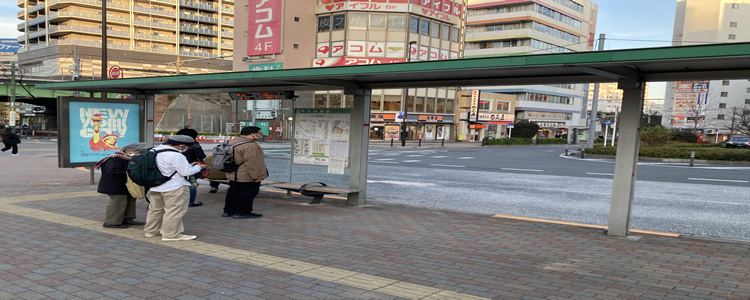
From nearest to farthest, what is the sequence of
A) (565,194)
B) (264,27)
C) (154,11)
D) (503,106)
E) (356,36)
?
(565,194) < (356,36) < (264,27) < (503,106) < (154,11)

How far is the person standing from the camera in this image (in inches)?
297

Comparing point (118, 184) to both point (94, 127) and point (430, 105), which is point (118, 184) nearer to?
point (94, 127)

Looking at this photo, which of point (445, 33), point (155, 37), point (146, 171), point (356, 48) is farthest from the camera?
point (155, 37)

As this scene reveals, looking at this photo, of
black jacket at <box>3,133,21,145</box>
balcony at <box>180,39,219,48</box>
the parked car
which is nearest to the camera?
black jacket at <box>3,133,21,145</box>

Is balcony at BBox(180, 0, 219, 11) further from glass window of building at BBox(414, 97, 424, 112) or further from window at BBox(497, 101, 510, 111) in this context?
window at BBox(497, 101, 510, 111)

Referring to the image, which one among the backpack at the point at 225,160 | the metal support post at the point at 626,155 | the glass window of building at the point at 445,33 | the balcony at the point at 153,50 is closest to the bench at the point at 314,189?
the backpack at the point at 225,160

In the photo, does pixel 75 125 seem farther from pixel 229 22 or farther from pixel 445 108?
pixel 229 22

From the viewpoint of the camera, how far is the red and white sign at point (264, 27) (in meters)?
51.6

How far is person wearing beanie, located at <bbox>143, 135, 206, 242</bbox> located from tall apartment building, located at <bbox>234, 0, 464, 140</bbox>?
44.1 meters

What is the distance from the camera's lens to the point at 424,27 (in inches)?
2112

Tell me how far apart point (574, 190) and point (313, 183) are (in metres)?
7.66

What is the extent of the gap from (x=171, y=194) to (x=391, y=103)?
1915 inches

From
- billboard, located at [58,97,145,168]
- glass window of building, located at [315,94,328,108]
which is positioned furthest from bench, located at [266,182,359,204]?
billboard, located at [58,97,145,168]

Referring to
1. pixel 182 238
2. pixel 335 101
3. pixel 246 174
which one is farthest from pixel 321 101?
pixel 182 238
